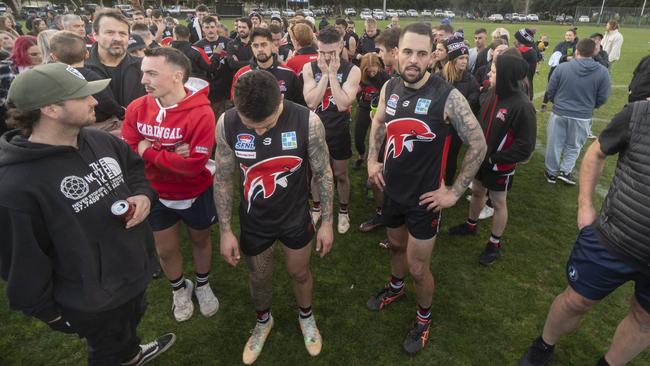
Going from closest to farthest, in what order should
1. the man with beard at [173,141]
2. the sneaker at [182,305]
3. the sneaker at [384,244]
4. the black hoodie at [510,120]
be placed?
the man with beard at [173,141]
the sneaker at [182,305]
the black hoodie at [510,120]
the sneaker at [384,244]

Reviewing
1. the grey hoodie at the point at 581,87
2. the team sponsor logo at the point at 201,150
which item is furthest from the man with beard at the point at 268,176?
the grey hoodie at the point at 581,87

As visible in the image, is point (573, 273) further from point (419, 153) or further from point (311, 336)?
point (311, 336)

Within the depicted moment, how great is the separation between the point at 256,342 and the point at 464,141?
248 centimetres

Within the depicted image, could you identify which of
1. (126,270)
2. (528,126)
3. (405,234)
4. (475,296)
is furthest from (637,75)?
(126,270)

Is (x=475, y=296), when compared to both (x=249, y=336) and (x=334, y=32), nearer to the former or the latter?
(x=249, y=336)

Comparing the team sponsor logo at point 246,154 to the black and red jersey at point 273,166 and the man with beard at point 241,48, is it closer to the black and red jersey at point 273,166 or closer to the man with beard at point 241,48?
the black and red jersey at point 273,166

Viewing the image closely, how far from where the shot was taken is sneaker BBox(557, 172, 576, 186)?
6488mm

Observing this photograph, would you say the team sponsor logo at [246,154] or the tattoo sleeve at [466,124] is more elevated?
the tattoo sleeve at [466,124]

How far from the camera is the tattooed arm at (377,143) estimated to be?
3.29 m

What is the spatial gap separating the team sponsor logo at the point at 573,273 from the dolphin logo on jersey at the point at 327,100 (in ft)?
10.1

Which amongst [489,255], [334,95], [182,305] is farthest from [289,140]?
[489,255]

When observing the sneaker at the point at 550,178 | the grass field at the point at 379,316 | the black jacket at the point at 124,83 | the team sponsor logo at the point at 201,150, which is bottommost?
the grass field at the point at 379,316

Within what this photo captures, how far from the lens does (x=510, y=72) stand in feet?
12.7

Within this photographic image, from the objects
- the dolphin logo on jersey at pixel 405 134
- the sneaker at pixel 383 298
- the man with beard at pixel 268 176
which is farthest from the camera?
the sneaker at pixel 383 298
